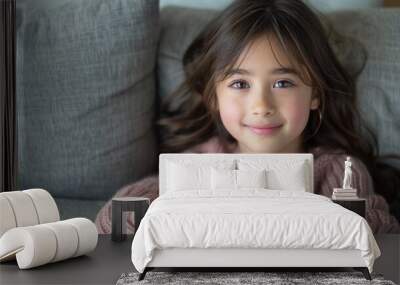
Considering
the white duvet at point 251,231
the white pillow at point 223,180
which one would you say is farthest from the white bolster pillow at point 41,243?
the white pillow at point 223,180

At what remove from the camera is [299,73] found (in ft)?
16.0

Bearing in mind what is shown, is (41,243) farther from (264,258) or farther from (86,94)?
(86,94)

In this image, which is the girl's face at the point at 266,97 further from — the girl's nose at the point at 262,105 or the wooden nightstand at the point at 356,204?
the wooden nightstand at the point at 356,204

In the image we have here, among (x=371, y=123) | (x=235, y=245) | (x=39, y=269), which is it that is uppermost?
(x=371, y=123)

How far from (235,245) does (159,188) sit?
1.38m

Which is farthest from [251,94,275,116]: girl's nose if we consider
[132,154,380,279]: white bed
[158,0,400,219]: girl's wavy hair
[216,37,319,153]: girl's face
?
[132,154,380,279]: white bed

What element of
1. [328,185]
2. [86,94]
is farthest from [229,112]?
[86,94]

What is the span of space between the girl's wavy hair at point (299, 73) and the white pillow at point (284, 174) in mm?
298

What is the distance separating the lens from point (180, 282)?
3.60 meters

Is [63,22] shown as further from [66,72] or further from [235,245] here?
[235,245]

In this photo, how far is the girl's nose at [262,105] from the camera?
190 inches

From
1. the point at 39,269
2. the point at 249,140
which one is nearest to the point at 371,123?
the point at 249,140

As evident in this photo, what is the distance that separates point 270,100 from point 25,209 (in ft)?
5.30

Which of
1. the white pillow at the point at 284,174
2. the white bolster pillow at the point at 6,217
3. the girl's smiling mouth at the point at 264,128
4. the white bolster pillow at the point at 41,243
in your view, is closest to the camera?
the white bolster pillow at the point at 41,243
